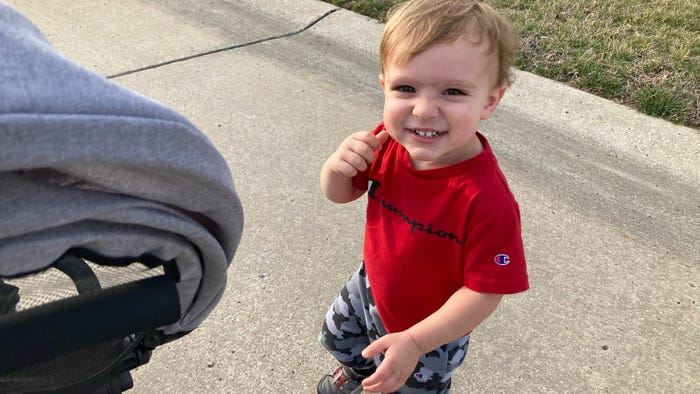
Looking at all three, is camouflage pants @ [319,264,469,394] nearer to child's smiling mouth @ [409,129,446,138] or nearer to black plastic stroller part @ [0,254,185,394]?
child's smiling mouth @ [409,129,446,138]

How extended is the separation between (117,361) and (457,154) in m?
0.80

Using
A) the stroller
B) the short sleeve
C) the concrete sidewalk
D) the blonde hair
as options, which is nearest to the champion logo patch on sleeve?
the short sleeve

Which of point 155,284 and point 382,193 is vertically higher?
point 155,284

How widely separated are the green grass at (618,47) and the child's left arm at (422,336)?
9.10 feet

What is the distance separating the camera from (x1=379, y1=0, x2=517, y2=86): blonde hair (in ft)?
4.33

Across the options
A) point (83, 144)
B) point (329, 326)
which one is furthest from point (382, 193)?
point (83, 144)

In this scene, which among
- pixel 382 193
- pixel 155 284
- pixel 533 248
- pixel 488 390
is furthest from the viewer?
pixel 533 248

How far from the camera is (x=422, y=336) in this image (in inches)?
56.0

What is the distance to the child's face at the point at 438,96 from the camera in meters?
1.33

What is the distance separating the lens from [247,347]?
7.65 ft

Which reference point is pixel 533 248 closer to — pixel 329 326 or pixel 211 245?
pixel 329 326

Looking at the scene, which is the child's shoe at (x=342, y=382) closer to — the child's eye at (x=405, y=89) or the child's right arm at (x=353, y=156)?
the child's right arm at (x=353, y=156)

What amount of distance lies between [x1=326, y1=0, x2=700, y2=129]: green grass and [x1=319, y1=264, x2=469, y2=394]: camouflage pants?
101 inches

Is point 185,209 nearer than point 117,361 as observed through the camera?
Yes
